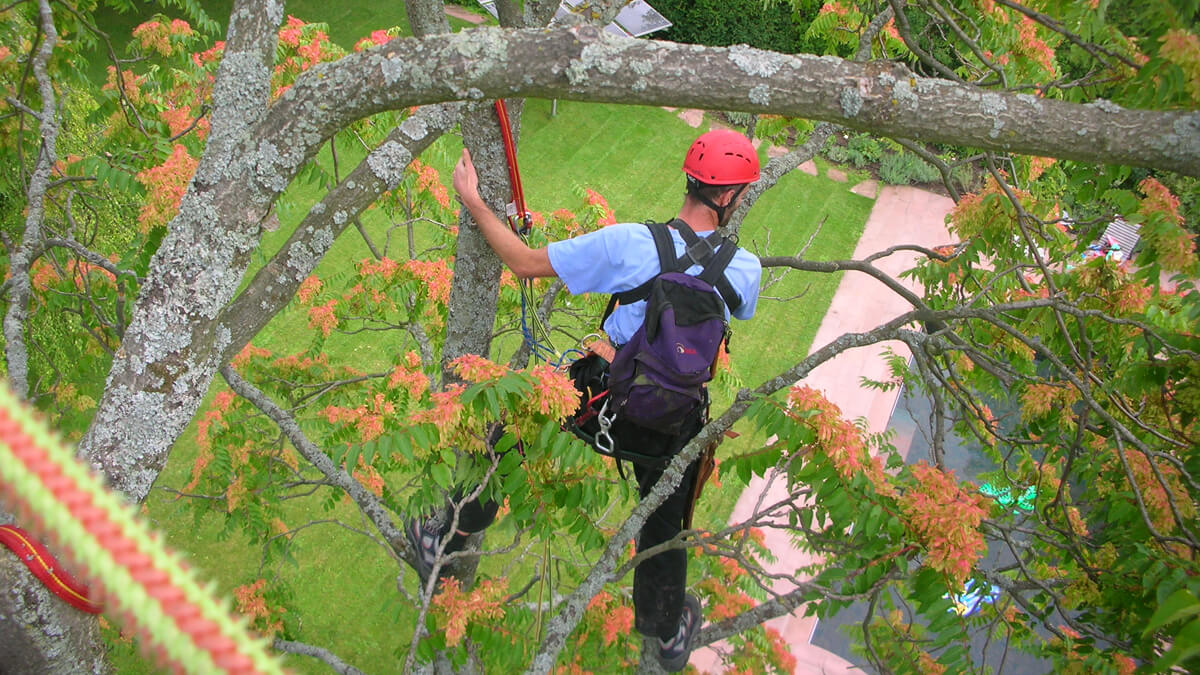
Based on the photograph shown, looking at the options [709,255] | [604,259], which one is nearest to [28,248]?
[604,259]

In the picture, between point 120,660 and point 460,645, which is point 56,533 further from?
point 120,660

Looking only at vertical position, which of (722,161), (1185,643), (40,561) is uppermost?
(722,161)

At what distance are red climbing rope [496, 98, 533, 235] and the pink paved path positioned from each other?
4.98 meters

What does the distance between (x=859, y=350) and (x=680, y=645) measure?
28.1 feet

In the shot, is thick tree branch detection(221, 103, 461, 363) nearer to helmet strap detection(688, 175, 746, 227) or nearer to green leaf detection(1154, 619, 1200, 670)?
helmet strap detection(688, 175, 746, 227)

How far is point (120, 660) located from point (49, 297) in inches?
154

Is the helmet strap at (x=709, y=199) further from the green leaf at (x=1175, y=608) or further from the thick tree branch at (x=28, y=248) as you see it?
the thick tree branch at (x=28, y=248)

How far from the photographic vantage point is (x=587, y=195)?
5.32 meters

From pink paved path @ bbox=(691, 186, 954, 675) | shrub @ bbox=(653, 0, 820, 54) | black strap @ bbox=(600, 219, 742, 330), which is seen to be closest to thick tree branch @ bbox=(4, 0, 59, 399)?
black strap @ bbox=(600, 219, 742, 330)

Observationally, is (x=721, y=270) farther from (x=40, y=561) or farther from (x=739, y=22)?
(x=739, y=22)

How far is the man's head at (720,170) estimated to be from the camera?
3.06 metres

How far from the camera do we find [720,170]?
10.0 ft

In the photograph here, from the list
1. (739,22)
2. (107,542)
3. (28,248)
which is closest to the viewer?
(107,542)

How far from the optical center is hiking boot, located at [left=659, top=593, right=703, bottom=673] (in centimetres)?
438
